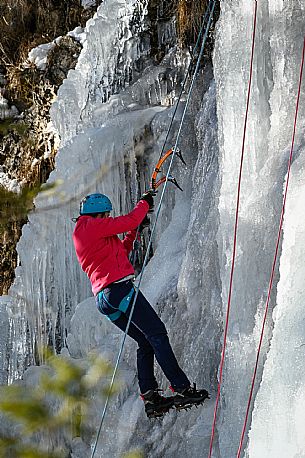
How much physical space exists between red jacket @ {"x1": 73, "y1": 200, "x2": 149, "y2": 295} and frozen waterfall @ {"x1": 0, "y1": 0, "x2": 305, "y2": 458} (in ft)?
1.80

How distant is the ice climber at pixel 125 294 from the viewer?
412cm

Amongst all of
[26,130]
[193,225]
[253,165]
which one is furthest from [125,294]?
[26,130]

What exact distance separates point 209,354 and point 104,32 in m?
3.59

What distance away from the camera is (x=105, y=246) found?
4.21 meters

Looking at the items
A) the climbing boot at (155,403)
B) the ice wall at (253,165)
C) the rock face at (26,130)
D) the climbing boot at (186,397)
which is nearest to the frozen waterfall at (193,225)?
the ice wall at (253,165)

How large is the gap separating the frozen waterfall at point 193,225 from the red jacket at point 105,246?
1.80 ft

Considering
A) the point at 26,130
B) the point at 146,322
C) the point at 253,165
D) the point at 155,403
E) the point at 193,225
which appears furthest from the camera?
the point at 26,130

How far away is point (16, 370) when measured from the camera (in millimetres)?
7477

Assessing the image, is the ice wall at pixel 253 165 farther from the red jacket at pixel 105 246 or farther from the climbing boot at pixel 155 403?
the red jacket at pixel 105 246

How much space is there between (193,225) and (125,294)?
1358 millimetres

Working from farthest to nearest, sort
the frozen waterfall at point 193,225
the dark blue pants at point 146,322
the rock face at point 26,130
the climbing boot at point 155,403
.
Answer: the rock face at point 26,130 → the climbing boot at point 155,403 → the dark blue pants at point 146,322 → the frozen waterfall at point 193,225

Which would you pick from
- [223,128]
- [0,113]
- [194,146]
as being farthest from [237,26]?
[0,113]

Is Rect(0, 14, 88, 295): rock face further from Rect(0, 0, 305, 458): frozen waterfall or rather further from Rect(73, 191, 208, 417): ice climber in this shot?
Rect(73, 191, 208, 417): ice climber

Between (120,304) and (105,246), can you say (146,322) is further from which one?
(105,246)
